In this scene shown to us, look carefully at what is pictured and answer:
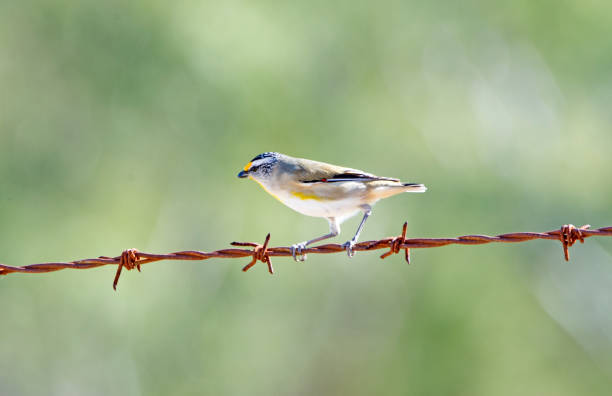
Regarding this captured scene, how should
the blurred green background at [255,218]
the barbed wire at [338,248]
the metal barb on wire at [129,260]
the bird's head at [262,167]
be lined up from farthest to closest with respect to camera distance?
1. the blurred green background at [255,218]
2. the bird's head at [262,167]
3. the metal barb on wire at [129,260]
4. the barbed wire at [338,248]

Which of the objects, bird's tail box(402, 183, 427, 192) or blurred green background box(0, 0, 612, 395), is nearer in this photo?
bird's tail box(402, 183, 427, 192)

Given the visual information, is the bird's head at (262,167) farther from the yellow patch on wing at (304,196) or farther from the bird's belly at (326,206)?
the bird's belly at (326,206)

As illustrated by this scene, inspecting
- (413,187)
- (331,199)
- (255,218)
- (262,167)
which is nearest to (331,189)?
(331,199)

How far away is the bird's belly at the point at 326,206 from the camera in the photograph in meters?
6.54

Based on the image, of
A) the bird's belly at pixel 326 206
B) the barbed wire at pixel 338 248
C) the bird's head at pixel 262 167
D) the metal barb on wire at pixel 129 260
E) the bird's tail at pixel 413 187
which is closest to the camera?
the barbed wire at pixel 338 248

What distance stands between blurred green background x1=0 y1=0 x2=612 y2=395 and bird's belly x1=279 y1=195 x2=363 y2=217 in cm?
1025

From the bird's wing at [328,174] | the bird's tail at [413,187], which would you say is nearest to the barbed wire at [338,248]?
the bird's tail at [413,187]

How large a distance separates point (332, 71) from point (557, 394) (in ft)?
35.7

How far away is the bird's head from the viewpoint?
23.9ft

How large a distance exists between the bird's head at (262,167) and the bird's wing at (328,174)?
424mm

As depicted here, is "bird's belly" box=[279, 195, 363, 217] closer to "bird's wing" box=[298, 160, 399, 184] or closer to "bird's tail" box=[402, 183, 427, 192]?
"bird's wing" box=[298, 160, 399, 184]

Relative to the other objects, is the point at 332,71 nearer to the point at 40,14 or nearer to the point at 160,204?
the point at 160,204

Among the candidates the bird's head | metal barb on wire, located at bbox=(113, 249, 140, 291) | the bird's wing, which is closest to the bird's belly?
the bird's wing

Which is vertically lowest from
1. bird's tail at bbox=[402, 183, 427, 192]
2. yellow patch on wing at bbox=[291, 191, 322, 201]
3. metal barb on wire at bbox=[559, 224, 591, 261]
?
metal barb on wire at bbox=[559, 224, 591, 261]
